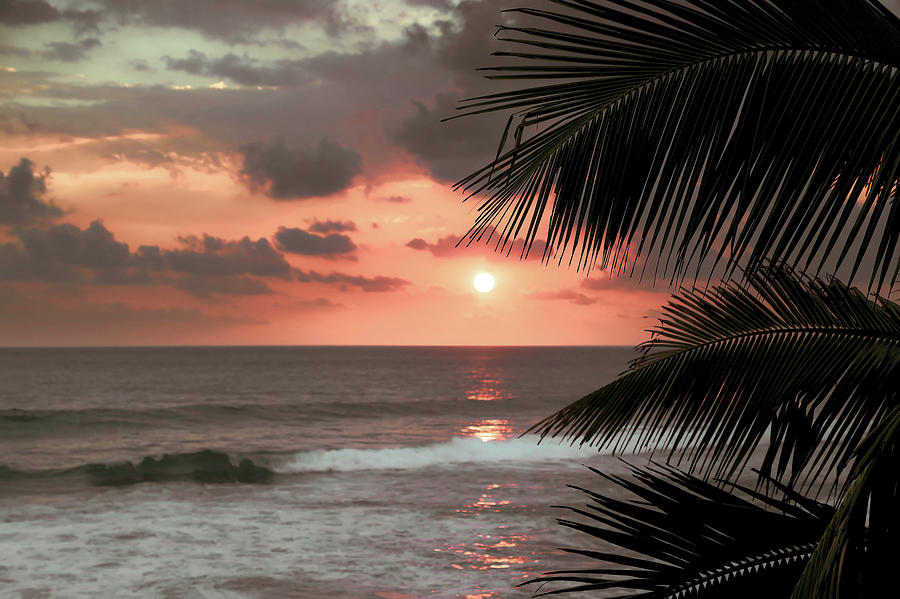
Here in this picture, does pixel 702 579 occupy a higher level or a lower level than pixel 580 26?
lower

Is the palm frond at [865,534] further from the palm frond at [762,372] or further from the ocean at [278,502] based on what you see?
the ocean at [278,502]

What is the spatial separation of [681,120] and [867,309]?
1.83 metres

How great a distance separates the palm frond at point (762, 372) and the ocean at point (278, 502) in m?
2.48

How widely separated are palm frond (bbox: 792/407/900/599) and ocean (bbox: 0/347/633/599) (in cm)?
373

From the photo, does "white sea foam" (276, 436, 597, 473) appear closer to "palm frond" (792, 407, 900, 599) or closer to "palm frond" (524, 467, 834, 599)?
"palm frond" (524, 467, 834, 599)

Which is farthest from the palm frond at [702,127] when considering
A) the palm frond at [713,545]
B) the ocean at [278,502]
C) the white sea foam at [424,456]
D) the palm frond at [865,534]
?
the white sea foam at [424,456]

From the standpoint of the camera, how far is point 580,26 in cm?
176

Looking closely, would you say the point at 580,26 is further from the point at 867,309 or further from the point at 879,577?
the point at 867,309

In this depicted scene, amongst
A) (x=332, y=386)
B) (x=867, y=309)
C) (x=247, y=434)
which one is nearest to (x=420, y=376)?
(x=332, y=386)

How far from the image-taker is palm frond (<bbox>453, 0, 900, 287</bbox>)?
167 centimetres

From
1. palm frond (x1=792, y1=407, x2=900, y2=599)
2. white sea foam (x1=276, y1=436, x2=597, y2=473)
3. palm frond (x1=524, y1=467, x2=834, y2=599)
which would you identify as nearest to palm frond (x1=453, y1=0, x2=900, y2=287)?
palm frond (x1=792, y1=407, x2=900, y2=599)

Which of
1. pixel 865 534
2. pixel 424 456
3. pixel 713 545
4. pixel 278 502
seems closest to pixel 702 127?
pixel 865 534

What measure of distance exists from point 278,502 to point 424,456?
8768 millimetres

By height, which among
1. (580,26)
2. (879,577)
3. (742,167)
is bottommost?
(879,577)
